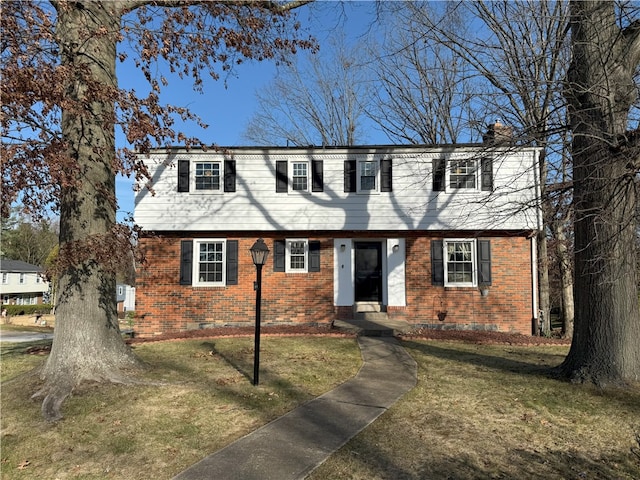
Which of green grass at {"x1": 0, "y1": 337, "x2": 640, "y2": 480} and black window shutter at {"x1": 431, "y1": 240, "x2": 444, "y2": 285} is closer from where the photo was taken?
green grass at {"x1": 0, "y1": 337, "x2": 640, "y2": 480}

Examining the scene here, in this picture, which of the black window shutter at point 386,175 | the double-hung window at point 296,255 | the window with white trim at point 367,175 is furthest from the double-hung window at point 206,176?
the black window shutter at point 386,175

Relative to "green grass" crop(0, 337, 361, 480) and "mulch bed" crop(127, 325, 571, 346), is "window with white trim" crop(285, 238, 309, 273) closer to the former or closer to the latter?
"mulch bed" crop(127, 325, 571, 346)

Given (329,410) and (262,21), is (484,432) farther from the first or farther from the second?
(262,21)

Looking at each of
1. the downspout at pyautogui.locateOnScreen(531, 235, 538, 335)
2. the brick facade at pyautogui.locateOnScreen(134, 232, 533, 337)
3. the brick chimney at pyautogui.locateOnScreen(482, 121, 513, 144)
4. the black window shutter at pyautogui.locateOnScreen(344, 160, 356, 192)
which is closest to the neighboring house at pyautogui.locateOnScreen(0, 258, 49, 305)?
the brick facade at pyautogui.locateOnScreen(134, 232, 533, 337)

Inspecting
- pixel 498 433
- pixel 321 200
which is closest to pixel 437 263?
pixel 321 200

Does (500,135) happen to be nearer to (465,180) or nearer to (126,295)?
(465,180)

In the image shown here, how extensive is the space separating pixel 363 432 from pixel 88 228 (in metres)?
5.14

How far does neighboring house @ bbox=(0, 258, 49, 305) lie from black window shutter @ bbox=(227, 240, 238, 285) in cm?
3181

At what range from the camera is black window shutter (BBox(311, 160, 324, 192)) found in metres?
13.2

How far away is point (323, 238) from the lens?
520 inches

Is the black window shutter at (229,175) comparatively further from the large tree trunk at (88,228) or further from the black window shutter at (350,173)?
the large tree trunk at (88,228)

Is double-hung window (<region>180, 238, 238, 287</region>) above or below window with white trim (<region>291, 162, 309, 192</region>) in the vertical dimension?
below

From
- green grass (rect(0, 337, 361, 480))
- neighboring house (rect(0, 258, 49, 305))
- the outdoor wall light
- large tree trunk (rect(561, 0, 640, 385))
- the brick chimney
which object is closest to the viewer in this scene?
green grass (rect(0, 337, 361, 480))

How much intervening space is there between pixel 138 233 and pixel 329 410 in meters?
4.62
